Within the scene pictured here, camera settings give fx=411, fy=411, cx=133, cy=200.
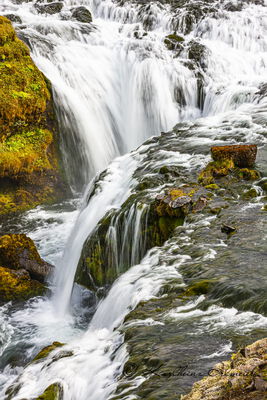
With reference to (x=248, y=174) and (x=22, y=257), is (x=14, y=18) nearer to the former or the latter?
(x=22, y=257)

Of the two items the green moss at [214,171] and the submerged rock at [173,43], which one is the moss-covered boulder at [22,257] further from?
the submerged rock at [173,43]

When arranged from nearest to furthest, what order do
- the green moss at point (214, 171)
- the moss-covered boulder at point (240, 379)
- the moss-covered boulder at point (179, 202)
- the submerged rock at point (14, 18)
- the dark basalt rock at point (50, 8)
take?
the moss-covered boulder at point (240, 379) < the moss-covered boulder at point (179, 202) < the green moss at point (214, 171) < the submerged rock at point (14, 18) < the dark basalt rock at point (50, 8)

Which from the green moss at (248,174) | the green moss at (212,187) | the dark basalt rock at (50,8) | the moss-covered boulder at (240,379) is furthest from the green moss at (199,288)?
the dark basalt rock at (50,8)

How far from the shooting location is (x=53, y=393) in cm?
355

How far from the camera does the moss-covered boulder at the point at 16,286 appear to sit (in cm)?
763

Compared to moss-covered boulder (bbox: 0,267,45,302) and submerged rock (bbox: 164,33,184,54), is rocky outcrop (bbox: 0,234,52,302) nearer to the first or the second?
moss-covered boulder (bbox: 0,267,45,302)

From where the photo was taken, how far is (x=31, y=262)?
8062 mm

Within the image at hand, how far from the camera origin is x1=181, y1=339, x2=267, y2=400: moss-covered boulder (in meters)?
2.03

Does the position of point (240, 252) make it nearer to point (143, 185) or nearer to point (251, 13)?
point (143, 185)

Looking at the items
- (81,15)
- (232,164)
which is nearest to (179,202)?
(232,164)

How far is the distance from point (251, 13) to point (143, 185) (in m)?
17.8

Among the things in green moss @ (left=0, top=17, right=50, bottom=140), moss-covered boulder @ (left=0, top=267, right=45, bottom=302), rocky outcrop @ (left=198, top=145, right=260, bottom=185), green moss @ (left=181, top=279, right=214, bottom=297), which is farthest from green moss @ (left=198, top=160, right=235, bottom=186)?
green moss @ (left=0, top=17, right=50, bottom=140)

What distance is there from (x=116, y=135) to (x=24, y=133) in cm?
341

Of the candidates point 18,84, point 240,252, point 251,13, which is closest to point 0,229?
point 18,84
